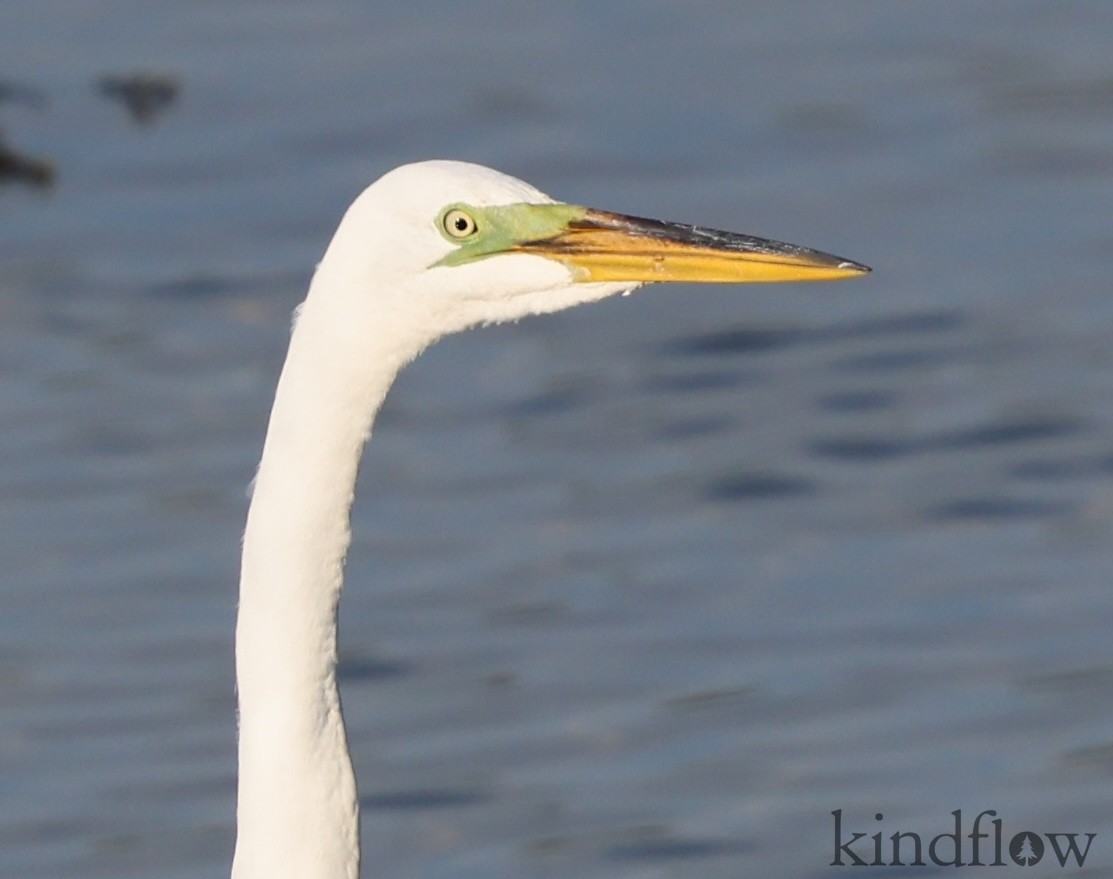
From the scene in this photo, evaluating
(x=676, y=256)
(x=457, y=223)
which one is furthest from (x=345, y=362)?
(x=676, y=256)

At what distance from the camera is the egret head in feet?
20.5

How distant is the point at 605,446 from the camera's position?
1305 centimetres

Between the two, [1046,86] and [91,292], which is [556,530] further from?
[1046,86]

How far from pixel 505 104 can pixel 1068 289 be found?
166 inches

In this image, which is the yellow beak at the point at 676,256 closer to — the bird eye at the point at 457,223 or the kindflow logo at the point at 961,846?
the bird eye at the point at 457,223

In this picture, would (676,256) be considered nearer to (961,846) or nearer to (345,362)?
(345,362)

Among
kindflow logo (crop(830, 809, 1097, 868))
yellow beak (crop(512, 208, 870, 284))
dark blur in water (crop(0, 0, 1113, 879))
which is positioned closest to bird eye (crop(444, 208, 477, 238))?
yellow beak (crop(512, 208, 870, 284))

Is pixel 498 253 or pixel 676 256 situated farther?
pixel 676 256

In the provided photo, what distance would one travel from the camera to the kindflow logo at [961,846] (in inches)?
387

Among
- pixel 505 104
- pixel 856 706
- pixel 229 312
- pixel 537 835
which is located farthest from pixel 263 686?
pixel 505 104

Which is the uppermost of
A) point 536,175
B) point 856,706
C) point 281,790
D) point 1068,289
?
point 536,175

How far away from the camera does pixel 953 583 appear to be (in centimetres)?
1179

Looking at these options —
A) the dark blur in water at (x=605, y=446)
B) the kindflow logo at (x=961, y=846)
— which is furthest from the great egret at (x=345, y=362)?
the kindflow logo at (x=961, y=846)

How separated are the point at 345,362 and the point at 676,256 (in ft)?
3.31
